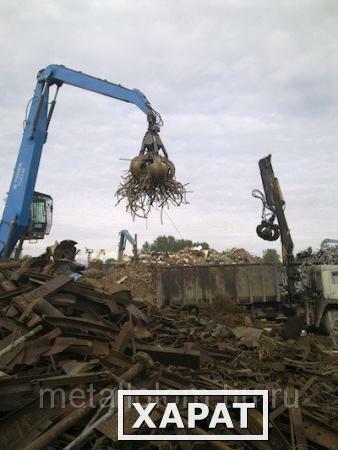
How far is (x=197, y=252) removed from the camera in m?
20.0

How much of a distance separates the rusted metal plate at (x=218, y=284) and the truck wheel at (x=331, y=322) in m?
1.31

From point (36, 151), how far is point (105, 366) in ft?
20.5

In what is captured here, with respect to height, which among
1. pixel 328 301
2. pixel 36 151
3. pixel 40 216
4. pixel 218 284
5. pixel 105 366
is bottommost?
pixel 105 366

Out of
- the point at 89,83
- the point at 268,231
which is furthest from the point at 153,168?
the point at 268,231

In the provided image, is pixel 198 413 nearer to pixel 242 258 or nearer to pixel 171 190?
pixel 171 190

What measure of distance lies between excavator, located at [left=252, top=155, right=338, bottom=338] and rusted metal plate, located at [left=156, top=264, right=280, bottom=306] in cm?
106

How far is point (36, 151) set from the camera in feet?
29.9

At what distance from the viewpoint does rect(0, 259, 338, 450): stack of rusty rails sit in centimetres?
362

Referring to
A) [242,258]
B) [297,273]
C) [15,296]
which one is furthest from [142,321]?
[242,258]

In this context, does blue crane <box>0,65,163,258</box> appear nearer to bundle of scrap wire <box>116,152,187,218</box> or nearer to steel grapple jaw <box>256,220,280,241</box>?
bundle of scrap wire <box>116,152,187,218</box>

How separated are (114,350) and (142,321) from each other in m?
1.58

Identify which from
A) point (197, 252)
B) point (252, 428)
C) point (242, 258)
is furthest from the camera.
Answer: point (197, 252)

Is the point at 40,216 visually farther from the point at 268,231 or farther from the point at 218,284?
the point at 268,231

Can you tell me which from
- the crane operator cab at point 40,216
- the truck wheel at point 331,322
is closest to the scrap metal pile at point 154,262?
the crane operator cab at point 40,216
